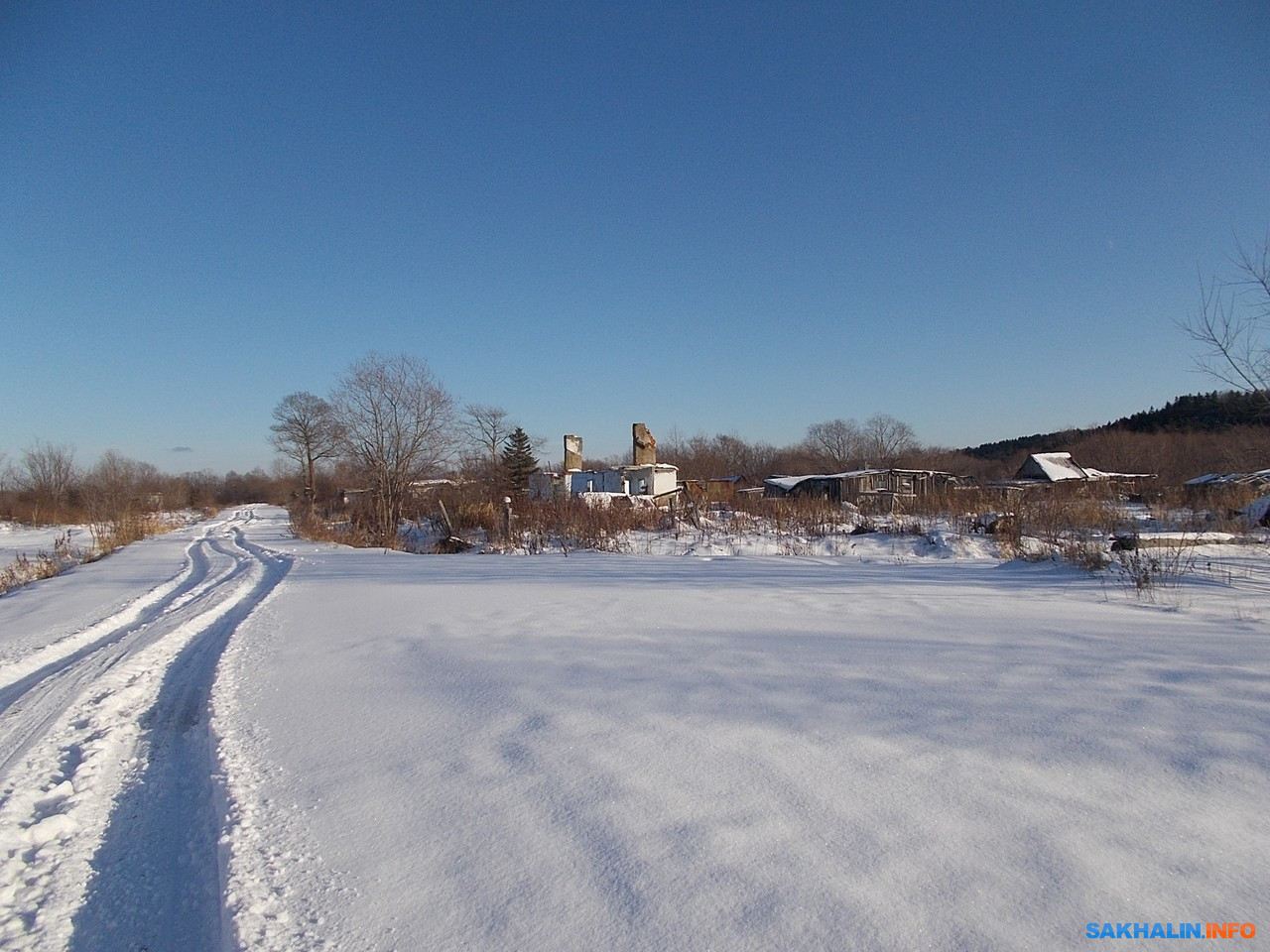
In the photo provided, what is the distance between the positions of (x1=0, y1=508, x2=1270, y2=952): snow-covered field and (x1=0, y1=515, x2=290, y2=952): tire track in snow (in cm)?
1

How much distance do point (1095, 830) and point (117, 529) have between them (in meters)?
28.8

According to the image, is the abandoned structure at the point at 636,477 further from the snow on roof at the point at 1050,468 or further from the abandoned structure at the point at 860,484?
the snow on roof at the point at 1050,468

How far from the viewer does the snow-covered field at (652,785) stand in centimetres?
173

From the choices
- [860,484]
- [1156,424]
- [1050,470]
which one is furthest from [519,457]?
[1156,424]

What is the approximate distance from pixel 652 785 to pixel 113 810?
2302mm

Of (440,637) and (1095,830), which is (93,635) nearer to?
(440,637)

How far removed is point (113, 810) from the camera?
2.66 meters

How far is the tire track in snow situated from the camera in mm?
1986

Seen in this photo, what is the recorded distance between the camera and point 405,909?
1799mm

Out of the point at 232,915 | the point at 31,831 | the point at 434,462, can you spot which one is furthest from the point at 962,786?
the point at 434,462
